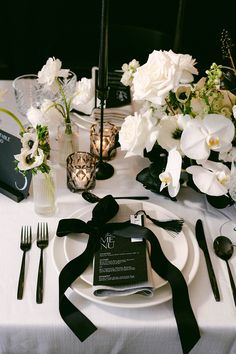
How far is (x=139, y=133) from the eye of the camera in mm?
940

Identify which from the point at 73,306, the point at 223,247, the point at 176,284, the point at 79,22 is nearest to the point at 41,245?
the point at 73,306

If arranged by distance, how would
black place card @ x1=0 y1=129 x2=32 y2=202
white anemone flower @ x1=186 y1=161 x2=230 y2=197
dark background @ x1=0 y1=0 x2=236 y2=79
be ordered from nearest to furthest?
white anemone flower @ x1=186 y1=161 x2=230 y2=197, black place card @ x1=0 y1=129 x2=32 y2=202, dark background @ x1=0 y1=0 x2=236 y2=79

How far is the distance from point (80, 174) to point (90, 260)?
0.94 ft

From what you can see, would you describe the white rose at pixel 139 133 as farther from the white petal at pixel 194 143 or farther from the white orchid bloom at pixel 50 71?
the white orchid bloom at pixel 50 71

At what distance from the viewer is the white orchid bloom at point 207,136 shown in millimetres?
866

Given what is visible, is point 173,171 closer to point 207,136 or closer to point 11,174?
point 207,136

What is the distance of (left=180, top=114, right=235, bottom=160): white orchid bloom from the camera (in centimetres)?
87

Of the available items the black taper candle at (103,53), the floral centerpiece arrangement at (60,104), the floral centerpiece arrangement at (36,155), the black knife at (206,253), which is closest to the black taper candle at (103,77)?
the black taper candle at (103,53)

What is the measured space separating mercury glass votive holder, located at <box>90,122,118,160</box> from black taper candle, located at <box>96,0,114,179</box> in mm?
39

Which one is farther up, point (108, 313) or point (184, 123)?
point (184, 123)

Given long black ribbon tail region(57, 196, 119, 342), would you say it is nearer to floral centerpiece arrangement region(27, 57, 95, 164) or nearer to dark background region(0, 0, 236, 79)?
floral centerpiece arrangement region(27, 57, 95, 164)

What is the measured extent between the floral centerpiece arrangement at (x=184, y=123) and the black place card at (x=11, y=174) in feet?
0.93

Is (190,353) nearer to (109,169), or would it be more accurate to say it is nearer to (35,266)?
(35,266)

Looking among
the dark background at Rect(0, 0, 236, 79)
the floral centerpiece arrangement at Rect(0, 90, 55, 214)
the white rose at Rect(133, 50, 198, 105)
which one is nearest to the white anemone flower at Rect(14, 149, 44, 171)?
the floral centerpiece arrangement at Rect(0, 90, 55, 214)
